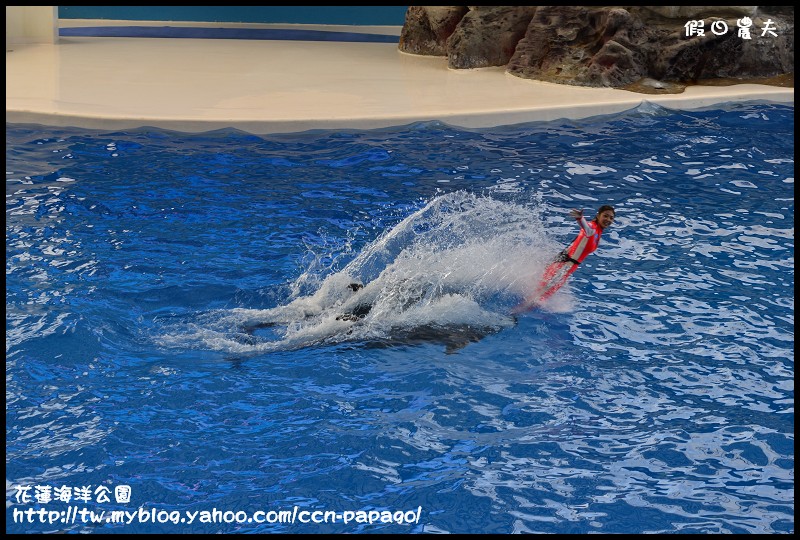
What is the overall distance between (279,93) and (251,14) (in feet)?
28.2

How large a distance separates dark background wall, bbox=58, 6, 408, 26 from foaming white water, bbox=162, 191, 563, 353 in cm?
1331

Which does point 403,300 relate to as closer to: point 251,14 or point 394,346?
point 394,346

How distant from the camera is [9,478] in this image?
160 inches

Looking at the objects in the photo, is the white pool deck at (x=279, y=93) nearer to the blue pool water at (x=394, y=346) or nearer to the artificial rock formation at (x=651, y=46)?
the artificial rock formation at (x=651, y=46)

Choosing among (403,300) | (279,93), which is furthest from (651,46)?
(403,300)

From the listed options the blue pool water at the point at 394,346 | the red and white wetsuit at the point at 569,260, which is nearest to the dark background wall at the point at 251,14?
the blue pool water at the point at 394,346

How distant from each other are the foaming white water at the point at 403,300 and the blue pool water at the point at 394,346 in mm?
21

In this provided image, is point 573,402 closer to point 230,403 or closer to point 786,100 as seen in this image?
point 230,403

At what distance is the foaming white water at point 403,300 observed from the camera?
527 centimetres

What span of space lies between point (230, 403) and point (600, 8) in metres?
9.50

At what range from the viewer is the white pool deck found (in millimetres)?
9688

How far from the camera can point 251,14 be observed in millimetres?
18891

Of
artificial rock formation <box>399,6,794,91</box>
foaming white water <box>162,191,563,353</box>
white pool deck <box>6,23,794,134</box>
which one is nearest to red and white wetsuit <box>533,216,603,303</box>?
foaming white water <box>162,191,563,353</box>

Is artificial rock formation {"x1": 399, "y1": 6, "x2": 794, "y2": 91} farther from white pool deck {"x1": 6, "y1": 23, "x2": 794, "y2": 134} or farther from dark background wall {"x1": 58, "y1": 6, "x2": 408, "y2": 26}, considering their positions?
dark background wall {"x1": 58, "y1": 6, "x2": 408, "y2": 26}
